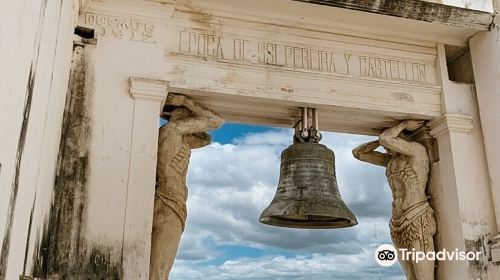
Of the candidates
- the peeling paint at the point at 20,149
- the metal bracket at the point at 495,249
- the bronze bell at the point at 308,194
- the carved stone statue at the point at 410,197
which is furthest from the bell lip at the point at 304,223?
the peeling paint at the point at 20,149

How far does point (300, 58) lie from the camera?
Result: 16.2 feet

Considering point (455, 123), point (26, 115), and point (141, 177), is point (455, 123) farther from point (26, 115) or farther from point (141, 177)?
point (26, 115)

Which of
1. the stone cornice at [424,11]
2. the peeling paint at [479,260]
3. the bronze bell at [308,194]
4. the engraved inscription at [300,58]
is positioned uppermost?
the stone cornice at [424,11]

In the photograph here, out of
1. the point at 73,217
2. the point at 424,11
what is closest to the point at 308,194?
the point at 73,217

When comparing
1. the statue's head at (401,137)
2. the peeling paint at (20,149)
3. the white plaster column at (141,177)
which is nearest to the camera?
the peeling paint at (20,149)

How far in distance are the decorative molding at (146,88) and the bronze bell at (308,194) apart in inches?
50.5

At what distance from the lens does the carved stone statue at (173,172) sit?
432cm

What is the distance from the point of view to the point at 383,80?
502 centimetres

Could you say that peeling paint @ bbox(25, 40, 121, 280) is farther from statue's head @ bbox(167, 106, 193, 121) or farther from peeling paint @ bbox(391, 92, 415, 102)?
peeling paint @ bbox(391, 92, 415, 102)

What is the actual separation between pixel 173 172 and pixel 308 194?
114cm

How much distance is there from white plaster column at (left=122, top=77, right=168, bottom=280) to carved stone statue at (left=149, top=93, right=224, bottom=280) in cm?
30

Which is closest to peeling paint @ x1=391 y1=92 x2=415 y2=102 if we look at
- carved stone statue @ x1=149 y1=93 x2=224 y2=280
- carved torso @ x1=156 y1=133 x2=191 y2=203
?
carved stone statue @ x1=149 y1=93 x2=224 y2=280

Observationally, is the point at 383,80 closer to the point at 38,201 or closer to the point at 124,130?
the point at 124,130

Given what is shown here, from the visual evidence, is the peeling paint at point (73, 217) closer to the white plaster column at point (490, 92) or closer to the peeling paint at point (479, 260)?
the peeling paint at point (479, 260)
